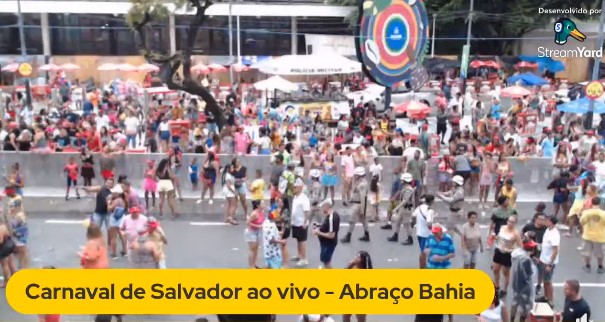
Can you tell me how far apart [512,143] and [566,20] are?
1846 cm

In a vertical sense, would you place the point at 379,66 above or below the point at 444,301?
above

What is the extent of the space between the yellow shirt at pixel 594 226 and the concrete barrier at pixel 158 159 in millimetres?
4129

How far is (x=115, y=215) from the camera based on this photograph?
438 inches

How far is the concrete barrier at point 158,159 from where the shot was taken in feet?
49.2

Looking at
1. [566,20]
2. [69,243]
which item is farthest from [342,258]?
[566,20]

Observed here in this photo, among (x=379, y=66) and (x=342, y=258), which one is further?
(x=379, y=66)

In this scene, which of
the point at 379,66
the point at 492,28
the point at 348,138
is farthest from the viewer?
the point at 492,28

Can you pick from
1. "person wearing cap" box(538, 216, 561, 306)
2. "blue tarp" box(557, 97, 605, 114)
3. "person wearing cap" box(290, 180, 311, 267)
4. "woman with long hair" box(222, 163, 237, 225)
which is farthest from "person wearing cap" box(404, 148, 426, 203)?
"blue tarp" box(557, 97, 605, 114)

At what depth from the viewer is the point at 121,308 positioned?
20.3ft

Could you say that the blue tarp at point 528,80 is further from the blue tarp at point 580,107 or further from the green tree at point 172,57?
the green tree at point 172,57

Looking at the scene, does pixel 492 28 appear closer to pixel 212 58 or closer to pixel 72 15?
pixel 212 58

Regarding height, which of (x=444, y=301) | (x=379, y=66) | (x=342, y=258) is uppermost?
(x=379, y=66)

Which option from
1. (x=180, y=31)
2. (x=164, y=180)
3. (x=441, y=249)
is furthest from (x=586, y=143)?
(x=180, y=31)

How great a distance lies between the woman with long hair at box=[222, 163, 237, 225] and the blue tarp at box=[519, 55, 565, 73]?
2717cm
